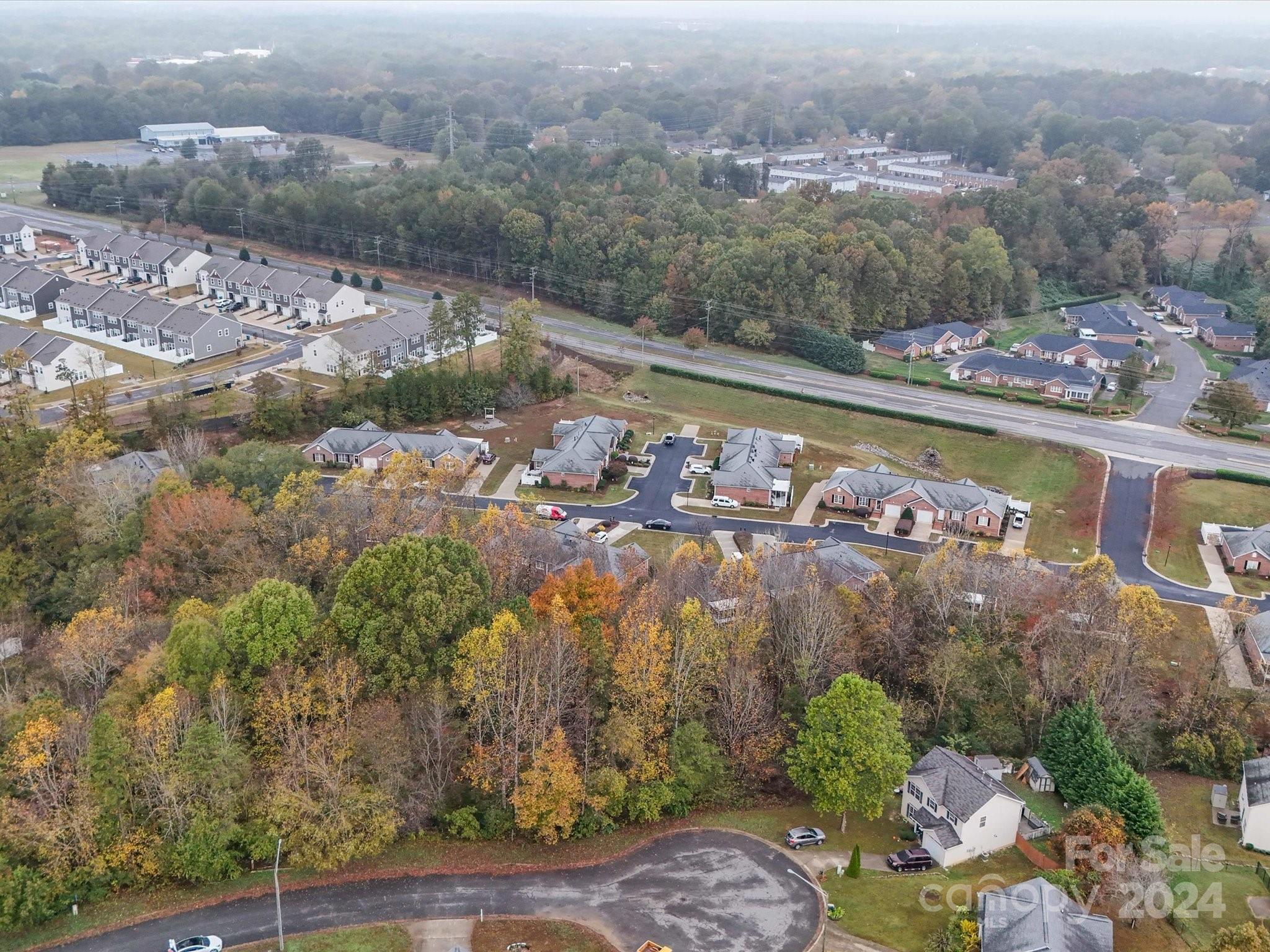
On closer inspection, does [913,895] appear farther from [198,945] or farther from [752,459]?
[752,459]

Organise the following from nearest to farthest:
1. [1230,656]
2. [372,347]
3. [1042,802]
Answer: [1042,802], [1230,656], [372,347]

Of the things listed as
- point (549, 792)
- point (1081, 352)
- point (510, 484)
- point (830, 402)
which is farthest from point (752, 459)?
point (1081, 352)

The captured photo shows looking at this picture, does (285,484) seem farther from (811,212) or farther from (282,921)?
(811,212)

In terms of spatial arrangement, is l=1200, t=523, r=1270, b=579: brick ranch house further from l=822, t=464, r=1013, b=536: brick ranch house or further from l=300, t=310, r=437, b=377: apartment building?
l=300, t=310, r=437, b=377: apartment building

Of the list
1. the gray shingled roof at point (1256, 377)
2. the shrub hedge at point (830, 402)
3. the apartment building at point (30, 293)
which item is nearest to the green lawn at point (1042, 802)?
the shrub hedge at point (830, 402)

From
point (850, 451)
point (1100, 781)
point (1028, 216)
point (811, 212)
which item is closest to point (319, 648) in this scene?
point (1100, 781)

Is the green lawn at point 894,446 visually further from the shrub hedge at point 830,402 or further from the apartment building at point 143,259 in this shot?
the apartment building at point 143,259

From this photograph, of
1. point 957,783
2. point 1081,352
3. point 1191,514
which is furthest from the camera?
point 1081,352
